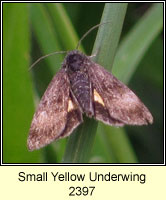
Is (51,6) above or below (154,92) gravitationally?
above

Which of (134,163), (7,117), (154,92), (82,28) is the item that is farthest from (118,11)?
(154,92)

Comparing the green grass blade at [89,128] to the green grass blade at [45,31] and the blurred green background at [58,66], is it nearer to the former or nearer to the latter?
the blurred green background at [58,66]

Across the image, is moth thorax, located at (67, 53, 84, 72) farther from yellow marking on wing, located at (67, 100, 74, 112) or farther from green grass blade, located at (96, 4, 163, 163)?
green grass blade, located at (96, 4, 163, 163)

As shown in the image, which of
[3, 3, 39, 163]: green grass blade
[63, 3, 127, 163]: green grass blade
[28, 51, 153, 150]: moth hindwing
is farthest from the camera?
[3, 3, 39, 163]: green grass blade

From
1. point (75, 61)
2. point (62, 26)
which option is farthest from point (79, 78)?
point (62, 26)

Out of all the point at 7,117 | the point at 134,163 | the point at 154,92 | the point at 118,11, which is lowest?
the point at 134,163

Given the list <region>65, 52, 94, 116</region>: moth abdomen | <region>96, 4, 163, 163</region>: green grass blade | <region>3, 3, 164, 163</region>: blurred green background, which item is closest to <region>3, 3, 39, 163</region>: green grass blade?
<region>3, 3, 164, 163</region>: blurred green background

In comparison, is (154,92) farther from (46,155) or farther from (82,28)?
(46,155)

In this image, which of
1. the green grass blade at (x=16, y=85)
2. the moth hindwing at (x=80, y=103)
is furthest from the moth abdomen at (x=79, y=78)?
the green grass blade at (x=16, y=85)
